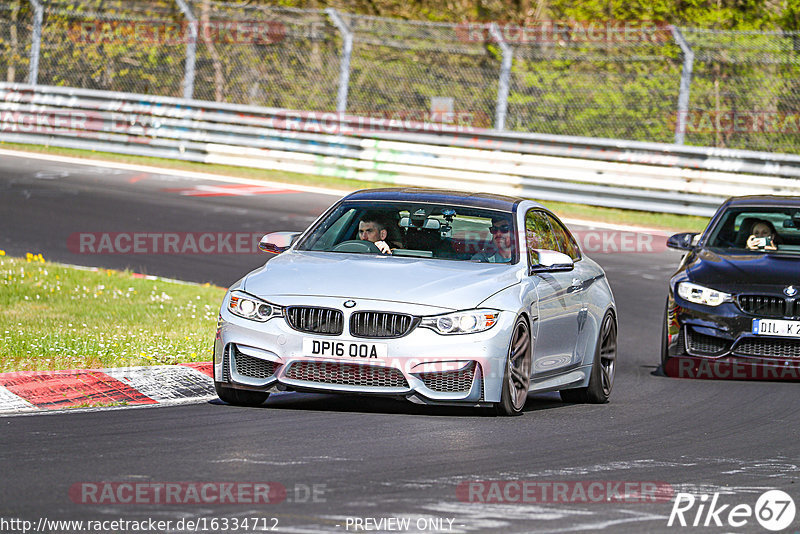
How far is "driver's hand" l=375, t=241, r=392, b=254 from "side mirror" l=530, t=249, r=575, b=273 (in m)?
0.93

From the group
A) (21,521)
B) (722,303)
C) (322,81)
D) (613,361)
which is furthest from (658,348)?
(322,81)

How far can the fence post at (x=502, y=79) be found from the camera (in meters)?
23.3

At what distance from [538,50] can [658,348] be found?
11.5 m

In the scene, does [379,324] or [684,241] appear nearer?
[379,324]

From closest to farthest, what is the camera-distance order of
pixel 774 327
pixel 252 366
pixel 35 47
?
1. pixel 252 366
2. pixel 774 327
3. pixel 35 47

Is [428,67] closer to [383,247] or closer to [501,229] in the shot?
[501,229]

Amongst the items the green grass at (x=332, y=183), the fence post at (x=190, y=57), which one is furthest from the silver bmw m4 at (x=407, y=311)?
the fence post at (x=190, y=57)

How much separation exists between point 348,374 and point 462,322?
710 mm

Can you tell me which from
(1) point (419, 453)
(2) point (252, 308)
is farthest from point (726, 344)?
(1) point (419, 453)

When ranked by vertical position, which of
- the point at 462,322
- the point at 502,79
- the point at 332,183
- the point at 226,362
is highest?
the point at 502,79

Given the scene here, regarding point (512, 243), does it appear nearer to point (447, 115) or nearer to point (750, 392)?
point (750, 392)

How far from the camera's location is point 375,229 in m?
9.59

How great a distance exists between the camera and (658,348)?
13.6m

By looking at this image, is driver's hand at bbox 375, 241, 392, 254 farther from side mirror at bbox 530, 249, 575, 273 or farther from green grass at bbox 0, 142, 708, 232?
green grass at bbox 0, 142, 708, 232
